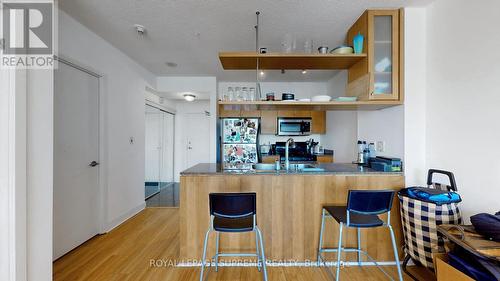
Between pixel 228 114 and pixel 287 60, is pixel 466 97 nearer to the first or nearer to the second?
pixel 287 60

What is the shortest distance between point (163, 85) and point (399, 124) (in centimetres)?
397

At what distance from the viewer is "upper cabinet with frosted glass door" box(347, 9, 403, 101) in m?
2.11

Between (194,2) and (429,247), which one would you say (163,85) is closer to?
(194,2)

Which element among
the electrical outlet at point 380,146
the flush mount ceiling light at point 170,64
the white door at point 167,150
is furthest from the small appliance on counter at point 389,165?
the white door at point 167,150

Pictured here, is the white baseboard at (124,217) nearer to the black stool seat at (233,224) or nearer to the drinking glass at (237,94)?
the black stool seat at (233,224)

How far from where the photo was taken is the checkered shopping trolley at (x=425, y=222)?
5.23ft

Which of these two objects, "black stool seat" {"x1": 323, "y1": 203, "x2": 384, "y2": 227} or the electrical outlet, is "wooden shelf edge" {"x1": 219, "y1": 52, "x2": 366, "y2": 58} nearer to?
the electrical outlet

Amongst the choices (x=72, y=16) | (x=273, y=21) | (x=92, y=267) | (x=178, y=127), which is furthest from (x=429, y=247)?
(x=178, y=127)

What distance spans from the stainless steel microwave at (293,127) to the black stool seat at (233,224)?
106 inches

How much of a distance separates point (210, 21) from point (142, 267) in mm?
2591

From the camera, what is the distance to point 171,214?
3547mm

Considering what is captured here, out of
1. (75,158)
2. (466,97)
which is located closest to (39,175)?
(75,158)

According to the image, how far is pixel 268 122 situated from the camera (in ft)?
14.4

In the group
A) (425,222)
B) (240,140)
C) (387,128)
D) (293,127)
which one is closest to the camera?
(425,222)
